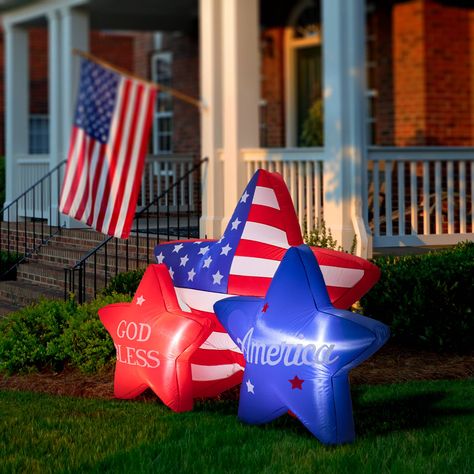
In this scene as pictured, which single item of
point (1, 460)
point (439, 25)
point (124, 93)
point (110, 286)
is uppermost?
point (439, 25)

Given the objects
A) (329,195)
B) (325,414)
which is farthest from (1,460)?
(329,195)

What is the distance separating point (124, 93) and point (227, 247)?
11.2 ft

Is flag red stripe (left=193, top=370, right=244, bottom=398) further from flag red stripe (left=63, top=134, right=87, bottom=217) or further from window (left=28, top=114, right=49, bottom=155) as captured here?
window (left=28, top=114, right=49, bottom=155)

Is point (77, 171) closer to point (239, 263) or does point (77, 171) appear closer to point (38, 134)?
point (239, 263)

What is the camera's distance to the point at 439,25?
1514 centimetres

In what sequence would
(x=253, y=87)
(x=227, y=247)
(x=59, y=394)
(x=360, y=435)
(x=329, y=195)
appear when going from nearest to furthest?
(x=360, y=435), (x=227, y=247), (x=59, y=394), (x=329, y=195), (x=253, y=87)

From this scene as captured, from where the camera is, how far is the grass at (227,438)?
5871 millimetres

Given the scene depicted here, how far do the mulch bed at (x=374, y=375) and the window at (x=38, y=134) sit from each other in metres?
20.9

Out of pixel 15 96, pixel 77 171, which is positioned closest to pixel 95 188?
pixel 77 171

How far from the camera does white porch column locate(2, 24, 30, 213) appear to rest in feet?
59.4

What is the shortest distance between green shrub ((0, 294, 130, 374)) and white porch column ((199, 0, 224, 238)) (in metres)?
3.18

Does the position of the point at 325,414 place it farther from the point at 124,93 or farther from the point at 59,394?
the point at 124,93

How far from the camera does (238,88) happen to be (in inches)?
492

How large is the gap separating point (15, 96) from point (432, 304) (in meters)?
11.2
